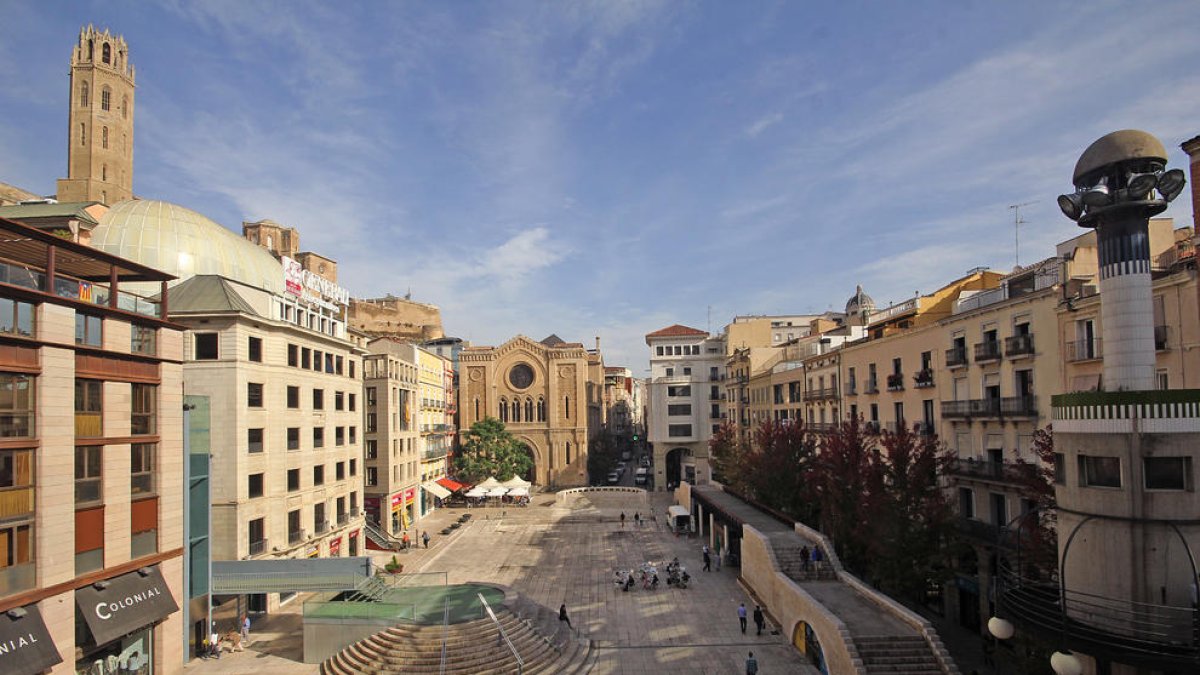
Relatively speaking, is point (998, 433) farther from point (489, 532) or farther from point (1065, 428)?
point (489, 532)

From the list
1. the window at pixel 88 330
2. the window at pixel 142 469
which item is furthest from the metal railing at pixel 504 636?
the window at pixel 88 330

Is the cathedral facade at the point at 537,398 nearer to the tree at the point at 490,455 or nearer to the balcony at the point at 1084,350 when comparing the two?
the tree at the point at 490,455

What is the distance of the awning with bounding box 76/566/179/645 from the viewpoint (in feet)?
66.5

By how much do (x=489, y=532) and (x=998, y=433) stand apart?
40.1 m

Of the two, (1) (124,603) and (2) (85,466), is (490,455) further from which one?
(2) (85,466)

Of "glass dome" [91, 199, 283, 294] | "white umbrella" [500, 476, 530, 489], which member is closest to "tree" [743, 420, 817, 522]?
"glass dome" [91, 199, 283, 294]

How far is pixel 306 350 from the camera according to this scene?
3931cm

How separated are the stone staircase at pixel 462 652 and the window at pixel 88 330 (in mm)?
14044

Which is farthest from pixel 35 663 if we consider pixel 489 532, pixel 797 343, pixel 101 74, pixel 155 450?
pixel 101 74

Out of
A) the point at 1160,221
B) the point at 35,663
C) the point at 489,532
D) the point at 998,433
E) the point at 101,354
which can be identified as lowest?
the point at 489,532

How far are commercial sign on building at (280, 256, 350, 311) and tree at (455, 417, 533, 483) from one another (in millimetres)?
35927

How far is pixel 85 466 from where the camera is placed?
20750mm

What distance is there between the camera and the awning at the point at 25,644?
56.6ft

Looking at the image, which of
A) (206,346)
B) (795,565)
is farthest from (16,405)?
(795,565)
